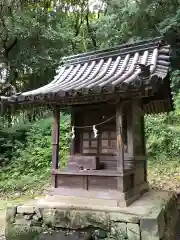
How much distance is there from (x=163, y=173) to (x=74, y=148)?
4411 mm

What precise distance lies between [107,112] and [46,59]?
28.9ft

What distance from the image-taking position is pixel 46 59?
14008mm

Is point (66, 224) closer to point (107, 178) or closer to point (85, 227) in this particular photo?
point (85, 227)

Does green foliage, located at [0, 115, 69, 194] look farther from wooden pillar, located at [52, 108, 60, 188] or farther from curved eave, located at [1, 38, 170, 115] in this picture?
wooden pillar, located at [52, 108, 60, 188]

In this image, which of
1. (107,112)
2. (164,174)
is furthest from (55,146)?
(164,174)

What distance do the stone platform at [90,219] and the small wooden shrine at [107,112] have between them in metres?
0.30

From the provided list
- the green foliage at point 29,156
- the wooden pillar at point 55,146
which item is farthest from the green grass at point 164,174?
the wooden pillar at point 55,146

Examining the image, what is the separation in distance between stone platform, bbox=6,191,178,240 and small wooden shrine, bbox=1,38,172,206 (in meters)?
0.30

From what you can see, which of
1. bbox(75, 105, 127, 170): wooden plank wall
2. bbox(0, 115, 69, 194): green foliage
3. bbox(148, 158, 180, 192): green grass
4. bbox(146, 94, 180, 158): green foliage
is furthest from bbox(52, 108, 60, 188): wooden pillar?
bbox(146, 94, 180, 158): green foliage

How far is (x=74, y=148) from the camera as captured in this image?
250 inches

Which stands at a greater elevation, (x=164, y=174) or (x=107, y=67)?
(x=107, y=67)

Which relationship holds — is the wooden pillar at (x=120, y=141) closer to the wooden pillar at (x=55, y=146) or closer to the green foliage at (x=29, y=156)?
the wooden pillar at (x=55, y=146)

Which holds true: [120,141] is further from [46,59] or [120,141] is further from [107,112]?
[46,59]

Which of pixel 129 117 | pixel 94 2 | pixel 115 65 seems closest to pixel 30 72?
pixel 94 2
